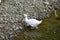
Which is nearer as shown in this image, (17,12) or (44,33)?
(44,33)

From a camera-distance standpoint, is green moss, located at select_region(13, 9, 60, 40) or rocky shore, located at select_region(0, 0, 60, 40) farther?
rocky shore, located at select_region(0, 0, 60, 40)

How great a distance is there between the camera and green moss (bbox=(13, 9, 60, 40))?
5.39 metres

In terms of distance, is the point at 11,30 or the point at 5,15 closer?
the point at 11,30

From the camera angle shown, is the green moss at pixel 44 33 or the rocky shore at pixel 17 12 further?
the rocky shore at pixel 17 12

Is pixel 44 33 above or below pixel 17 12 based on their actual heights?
below

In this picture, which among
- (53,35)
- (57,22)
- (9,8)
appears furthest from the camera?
(9,8)

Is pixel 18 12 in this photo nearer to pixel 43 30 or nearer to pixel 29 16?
pixel 29 16

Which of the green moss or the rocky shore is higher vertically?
the rocky shore

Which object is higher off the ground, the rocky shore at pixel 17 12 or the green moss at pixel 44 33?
the rocky shore at pixel 17 12

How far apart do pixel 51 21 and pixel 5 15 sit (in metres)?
1.46

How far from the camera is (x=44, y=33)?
5562mm

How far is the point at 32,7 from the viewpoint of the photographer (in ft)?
22.0

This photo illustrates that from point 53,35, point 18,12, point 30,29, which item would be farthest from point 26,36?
point 18,12

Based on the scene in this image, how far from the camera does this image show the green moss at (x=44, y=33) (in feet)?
17.7
